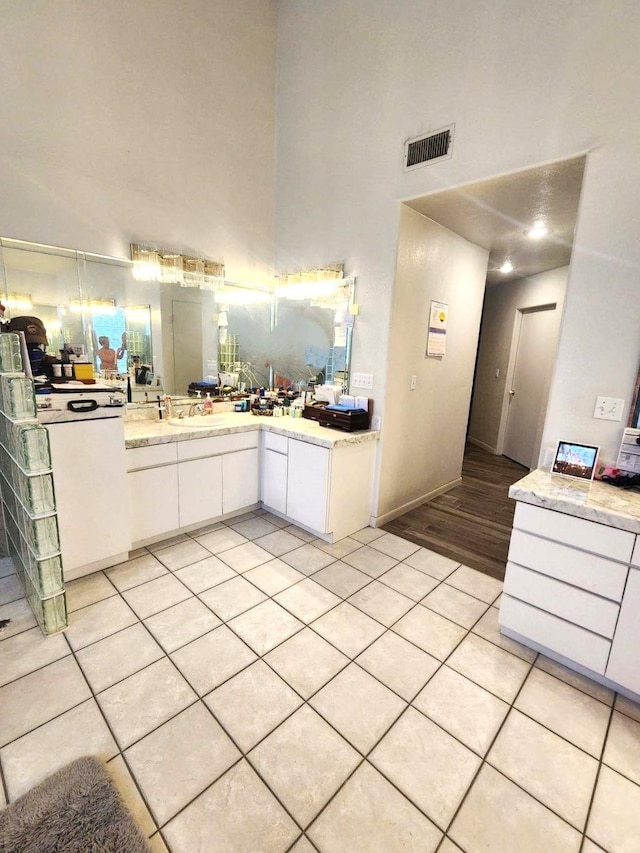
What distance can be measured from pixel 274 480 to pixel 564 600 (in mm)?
2157

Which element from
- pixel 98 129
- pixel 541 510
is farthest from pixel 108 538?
pixel 98 129

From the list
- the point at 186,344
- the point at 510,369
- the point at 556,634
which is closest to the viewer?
the point at 556,634

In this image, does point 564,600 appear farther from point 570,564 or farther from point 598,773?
point 598,773

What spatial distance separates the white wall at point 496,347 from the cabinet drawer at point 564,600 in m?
4.13

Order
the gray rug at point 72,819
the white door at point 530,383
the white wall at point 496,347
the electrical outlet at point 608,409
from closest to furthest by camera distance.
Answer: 1. the gray rug at point 72,819
2. the electrical outlet at point 608,409
3. the white door at point 530,383
4. the white wall at point 496,347

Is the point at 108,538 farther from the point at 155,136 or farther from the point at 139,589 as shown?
the point at 155,136

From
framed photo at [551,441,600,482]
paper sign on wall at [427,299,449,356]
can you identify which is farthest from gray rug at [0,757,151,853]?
paper sign on wall at [427,299,449,356]

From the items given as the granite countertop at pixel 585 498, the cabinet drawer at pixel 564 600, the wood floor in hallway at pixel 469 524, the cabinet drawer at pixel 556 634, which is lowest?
the wood floor in hallway at pixel 469 524

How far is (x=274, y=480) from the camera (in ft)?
10.6

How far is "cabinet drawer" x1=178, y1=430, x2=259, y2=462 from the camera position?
9.11 feet

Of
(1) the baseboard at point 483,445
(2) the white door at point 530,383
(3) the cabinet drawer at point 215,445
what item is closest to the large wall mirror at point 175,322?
(3) the cabinet drawer at point 215,445

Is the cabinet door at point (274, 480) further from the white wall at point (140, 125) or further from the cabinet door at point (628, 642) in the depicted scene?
the cabinet door at point (628, 642)

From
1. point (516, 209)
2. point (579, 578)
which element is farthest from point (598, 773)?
point (516, 209)

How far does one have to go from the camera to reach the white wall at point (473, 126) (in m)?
1.92
